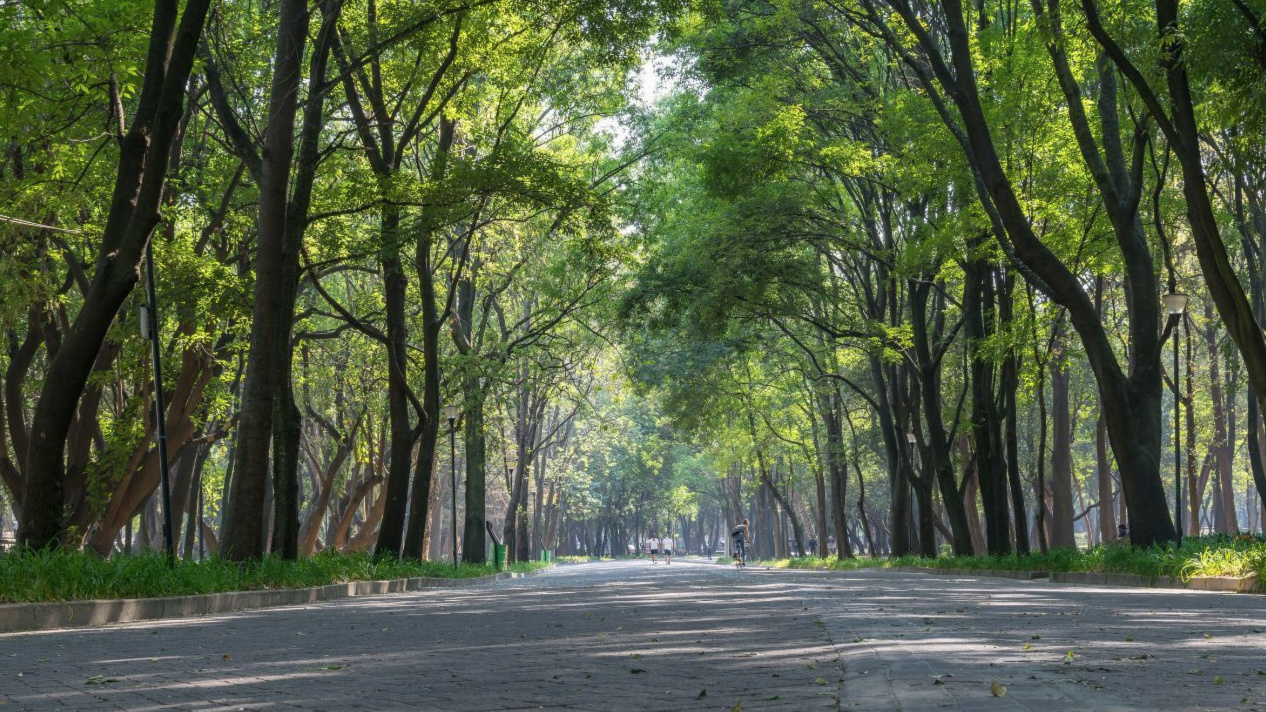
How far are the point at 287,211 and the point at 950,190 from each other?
44.8ft

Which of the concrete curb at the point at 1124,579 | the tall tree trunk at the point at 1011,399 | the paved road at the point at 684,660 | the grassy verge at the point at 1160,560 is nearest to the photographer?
the paved road at the point at 684,660

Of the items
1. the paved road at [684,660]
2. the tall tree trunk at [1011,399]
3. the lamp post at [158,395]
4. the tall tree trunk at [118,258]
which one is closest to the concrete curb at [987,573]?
the tall tree trunk at [1011,399]

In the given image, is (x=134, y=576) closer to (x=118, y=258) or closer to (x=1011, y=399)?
(x=118, y=258)

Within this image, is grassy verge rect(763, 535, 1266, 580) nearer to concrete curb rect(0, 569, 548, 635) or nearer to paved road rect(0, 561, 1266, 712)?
paved road rect(0, 561, 1266, 712)

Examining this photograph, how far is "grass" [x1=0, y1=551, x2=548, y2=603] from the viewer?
11008mm

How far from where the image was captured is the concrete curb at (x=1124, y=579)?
49.1 feet

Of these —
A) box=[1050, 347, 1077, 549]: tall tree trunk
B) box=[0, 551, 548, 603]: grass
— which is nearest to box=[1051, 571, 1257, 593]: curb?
box=[0, 551, 548, 603]: grass

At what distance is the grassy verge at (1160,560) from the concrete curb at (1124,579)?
0.27 feet

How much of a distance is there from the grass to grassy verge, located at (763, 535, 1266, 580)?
1147cm

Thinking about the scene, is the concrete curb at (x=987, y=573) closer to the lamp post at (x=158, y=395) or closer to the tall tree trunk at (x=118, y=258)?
the lamp post at (x=158, y=395)

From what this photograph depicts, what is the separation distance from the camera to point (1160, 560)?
56.2 ft

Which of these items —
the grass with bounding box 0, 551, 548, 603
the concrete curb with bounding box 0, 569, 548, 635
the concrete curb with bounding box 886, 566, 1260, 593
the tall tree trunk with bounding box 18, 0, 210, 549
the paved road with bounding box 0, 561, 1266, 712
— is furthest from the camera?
the concrete curb with bounding box 886, 566, 1260, 593

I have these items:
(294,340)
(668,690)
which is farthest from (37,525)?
(294,340)

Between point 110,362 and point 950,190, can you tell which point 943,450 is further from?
point 110,362
